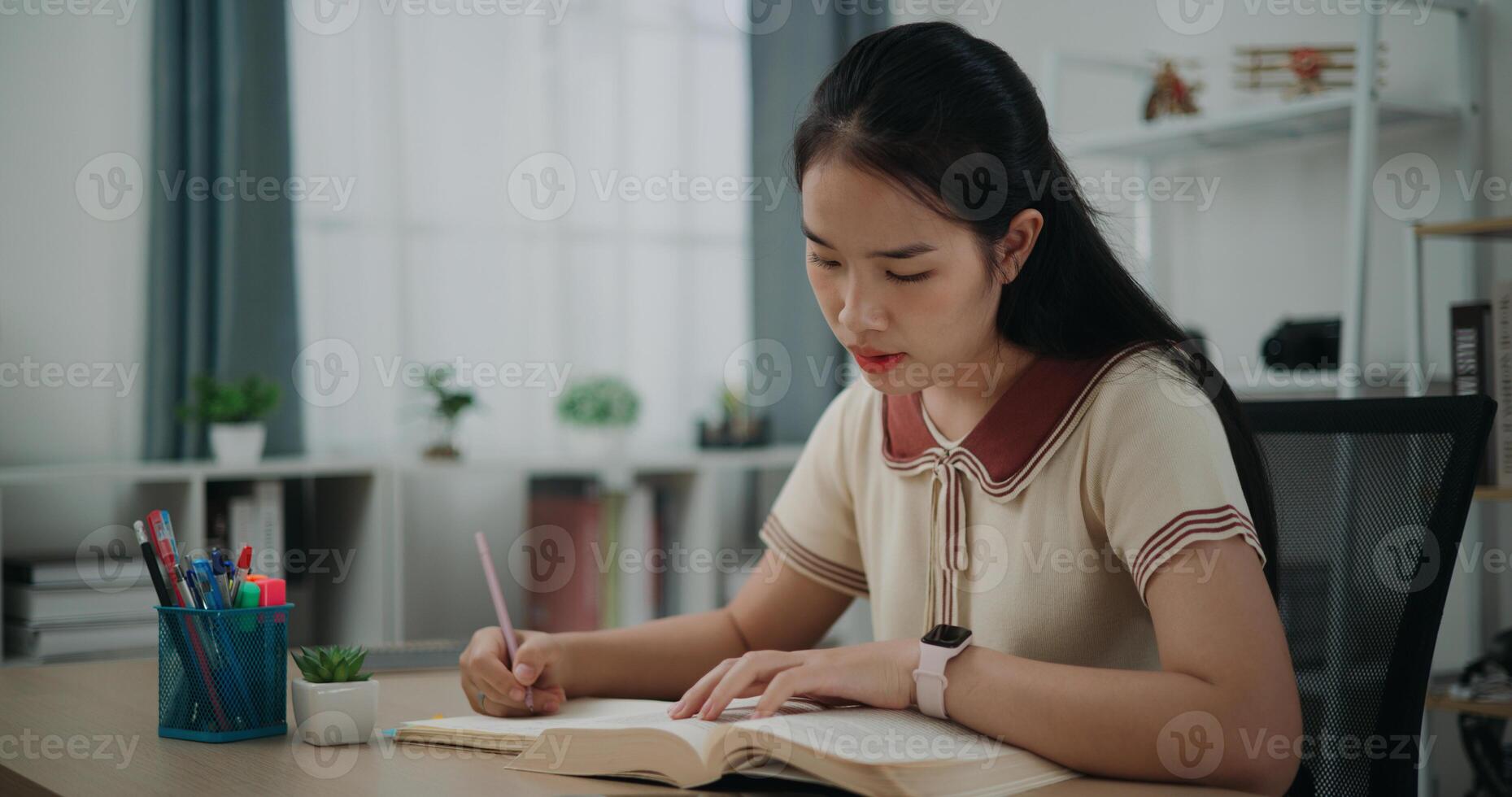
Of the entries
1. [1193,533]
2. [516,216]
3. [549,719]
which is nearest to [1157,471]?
[1193,533]

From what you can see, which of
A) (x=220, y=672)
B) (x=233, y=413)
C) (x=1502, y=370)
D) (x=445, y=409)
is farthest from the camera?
(x=445, y=409)

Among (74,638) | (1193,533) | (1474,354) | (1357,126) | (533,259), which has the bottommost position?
(74,638)

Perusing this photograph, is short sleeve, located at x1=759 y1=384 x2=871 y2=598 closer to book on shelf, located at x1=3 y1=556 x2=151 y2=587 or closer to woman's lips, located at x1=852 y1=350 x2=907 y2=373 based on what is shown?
woman's lips, located at x1=852 y1=350 x2=907 y2=373

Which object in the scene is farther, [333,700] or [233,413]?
[233,413]

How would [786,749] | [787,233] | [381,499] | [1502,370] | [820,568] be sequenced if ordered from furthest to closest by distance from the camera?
[787,233]
[381,499]
[1502,370]
[820,568]
[786,749]

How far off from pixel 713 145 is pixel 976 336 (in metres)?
2.34

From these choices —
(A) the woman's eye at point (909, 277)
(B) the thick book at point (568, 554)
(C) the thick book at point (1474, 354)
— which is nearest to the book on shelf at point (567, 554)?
(B) the thick book at point (568, 554)

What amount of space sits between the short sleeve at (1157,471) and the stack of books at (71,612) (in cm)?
175

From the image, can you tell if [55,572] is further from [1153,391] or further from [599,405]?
[1153,391]

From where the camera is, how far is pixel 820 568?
53.4 inches

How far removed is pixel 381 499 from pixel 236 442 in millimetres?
286

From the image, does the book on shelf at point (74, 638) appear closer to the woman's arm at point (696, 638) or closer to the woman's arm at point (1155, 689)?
the woman's arm at point (696, 638)

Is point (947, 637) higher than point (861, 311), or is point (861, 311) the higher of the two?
point (861, 311)

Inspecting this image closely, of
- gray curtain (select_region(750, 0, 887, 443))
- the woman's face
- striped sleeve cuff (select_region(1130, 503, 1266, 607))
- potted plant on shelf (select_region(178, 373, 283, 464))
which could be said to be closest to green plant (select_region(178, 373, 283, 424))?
potted plant on shelf (select_region(178, 373, 283, 464))
